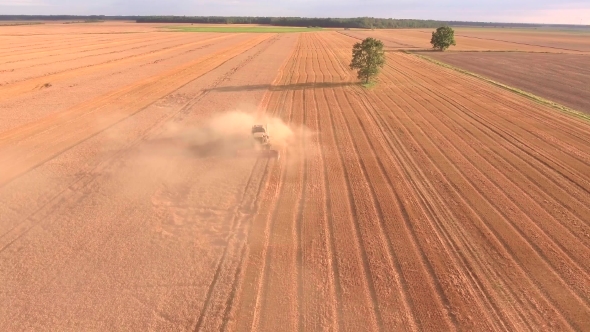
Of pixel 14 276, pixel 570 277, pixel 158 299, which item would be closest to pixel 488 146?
pixel 570 277

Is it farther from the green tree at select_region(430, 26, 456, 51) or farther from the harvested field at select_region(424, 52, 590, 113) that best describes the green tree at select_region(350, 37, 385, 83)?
the green tree at select_region(430, 26, 456, 51)

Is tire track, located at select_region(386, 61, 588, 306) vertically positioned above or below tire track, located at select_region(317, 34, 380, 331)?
above

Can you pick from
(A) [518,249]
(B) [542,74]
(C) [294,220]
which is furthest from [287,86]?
(B) [542,74]

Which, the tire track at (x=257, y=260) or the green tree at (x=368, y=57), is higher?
the green tree at (x=368, y=57)

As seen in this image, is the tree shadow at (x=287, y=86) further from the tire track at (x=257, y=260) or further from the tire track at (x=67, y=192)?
the tire track at (x=257, y=260)

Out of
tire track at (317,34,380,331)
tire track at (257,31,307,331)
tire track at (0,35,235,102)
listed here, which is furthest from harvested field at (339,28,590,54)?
tire track at (257,31,307,331)

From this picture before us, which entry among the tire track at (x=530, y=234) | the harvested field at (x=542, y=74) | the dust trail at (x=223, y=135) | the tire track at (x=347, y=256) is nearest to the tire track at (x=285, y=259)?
the tire track at (x=347, y=256)

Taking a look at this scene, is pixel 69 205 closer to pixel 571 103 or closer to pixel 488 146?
pixel 488 146
